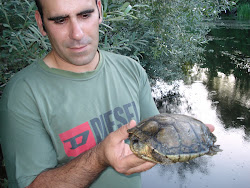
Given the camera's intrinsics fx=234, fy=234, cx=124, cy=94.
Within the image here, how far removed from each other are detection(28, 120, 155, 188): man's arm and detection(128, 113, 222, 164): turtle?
0.16 metres

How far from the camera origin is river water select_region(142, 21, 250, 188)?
5156 millimetres

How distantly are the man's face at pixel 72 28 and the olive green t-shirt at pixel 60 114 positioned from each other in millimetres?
147

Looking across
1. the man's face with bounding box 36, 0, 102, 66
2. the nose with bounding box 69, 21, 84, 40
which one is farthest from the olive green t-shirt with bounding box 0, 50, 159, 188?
the nose with bounding box 69, 21, 84, 40

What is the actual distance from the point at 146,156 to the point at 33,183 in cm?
77

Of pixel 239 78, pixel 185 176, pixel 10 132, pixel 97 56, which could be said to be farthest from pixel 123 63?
pixel 239 78

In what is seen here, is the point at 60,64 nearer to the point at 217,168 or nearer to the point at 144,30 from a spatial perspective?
the point at 144,30

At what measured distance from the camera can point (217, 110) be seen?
7.93 metres

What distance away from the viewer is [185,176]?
528cm

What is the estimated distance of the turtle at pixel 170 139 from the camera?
179 centimetres

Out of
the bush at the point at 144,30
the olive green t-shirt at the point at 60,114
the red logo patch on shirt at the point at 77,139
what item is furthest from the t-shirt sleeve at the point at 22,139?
the bush at the point at 144,30

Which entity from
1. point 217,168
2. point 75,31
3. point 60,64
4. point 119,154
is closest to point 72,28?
point 75,31

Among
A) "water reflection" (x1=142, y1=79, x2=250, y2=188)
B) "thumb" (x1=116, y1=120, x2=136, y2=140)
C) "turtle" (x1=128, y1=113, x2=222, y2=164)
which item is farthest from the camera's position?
"water reflection" (x1=142, y1=79, x2=250, y2=188)

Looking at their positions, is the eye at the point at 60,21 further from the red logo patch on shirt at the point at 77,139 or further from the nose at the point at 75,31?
the red logo patch on shirt at the point at 77,139

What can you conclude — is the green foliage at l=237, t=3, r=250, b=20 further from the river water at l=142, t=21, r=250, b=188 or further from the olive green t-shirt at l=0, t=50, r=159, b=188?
the olive green t-shirt at l=0, t=50, r=159, b=188
